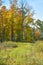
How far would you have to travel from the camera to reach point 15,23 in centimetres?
4294

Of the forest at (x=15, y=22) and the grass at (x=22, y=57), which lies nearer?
the grass at (x=22, y=57)

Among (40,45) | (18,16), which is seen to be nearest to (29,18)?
(18,16)

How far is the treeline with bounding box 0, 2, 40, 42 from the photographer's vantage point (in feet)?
137

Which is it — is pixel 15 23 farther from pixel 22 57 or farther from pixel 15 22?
pixel 22 57

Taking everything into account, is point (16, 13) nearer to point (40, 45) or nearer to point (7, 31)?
point (7, 31)

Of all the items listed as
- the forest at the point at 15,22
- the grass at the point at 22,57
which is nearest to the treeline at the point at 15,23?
the forest at the point at 15,22

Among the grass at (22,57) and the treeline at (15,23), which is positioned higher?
the treeline at (15,23)

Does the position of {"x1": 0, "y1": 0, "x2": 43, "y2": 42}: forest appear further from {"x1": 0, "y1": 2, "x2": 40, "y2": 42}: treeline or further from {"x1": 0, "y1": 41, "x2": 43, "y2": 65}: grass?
{"x1": 0, "y1": 41, "x2": 43, "y2": 65}: grass

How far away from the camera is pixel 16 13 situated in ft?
139

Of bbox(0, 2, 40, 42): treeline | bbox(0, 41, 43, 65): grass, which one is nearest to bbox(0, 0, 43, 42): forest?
bbox(0, 2, 40, 42): treeline

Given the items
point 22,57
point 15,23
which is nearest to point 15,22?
point 15,23

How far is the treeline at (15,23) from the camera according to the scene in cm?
4178

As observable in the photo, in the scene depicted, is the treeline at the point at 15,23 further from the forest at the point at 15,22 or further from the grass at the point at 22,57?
the grass at the point at 22,57

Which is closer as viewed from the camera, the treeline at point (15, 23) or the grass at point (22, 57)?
the grass at point (22, 57)
